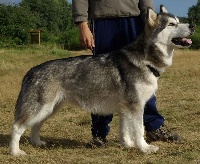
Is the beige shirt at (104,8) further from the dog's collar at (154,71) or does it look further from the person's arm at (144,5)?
the dog's collar at (154,71)

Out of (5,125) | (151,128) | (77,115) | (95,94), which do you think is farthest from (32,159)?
(77,115)

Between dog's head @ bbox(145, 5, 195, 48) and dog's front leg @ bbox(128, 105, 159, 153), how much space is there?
0.91 m

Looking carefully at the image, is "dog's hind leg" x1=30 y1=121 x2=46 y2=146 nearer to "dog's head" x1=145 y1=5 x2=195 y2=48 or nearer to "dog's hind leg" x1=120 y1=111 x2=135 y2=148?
"dog's hind leg" x1=120 y1=111 x2=135 y2=148

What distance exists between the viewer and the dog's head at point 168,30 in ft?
19.3

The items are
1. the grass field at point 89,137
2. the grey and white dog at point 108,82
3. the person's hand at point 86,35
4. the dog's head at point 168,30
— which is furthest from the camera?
the person's hand at point 86,35

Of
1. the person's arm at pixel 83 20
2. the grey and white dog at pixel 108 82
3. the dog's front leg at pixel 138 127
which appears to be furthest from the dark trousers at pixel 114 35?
the dog's front leg at pixel 138 127

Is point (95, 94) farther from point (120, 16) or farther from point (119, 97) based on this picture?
point (120, 16)

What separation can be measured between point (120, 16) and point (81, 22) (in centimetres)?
54

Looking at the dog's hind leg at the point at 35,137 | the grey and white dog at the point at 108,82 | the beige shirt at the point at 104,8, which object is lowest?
the dog's hind leg at the point at 35,137

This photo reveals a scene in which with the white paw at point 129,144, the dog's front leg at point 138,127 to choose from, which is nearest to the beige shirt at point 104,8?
the dog's front leg at point 138,127

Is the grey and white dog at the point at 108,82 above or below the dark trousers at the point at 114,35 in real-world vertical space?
below

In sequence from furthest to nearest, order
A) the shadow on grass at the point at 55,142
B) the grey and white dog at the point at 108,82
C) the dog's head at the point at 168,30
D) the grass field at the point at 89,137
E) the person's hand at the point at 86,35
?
1. the shadow on grass at the point at 55,142
2. the person's hand at the point at 86,35
3. the grey and white dog at the point at 108,82
4. the dog's head at the point at 168,30
5. the grass field at the point at 89,137

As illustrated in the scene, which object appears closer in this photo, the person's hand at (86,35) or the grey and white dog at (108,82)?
the grey and white dog at (108,82)

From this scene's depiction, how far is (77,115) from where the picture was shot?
30.4 feet
